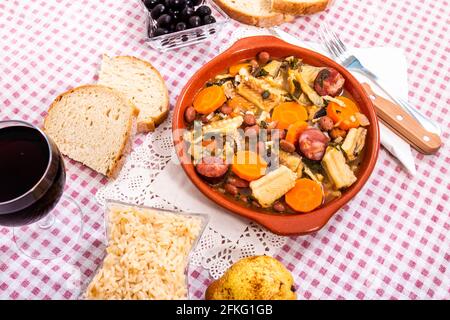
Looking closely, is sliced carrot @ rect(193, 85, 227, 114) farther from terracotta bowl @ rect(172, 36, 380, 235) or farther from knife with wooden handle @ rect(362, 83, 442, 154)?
knife with wooden handle @ rect(362, 83, 442, 154)

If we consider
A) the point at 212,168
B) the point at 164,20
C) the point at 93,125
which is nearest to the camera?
the point at 212,168

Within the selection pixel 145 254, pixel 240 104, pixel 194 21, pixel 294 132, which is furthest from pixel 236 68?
pixel 145 254

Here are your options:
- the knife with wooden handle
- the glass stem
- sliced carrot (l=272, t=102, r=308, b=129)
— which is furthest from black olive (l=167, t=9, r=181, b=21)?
the glass stem

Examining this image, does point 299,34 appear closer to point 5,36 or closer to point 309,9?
point 309,9

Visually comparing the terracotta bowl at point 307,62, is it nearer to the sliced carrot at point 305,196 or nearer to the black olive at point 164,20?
the sliced carrot at point 305,196

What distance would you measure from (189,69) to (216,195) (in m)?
0.67

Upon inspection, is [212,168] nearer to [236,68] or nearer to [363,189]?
[236,68]

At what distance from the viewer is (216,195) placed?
1.75m

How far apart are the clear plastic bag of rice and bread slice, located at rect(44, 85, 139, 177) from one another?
0.32 m

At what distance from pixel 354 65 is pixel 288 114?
1.34ft

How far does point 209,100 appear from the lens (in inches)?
76.1

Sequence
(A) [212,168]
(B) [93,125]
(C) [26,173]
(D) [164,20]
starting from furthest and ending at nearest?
(D) [164,20], (B) [93,125], (A) [212,168], (C) [26,173]

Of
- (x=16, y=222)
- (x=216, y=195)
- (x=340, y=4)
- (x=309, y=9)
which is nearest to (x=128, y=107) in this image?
(x=216, y=195)

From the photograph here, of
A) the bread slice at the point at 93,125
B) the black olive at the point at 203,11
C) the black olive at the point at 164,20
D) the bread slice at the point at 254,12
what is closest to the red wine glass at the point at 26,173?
the bread slice at the point at 93,125
